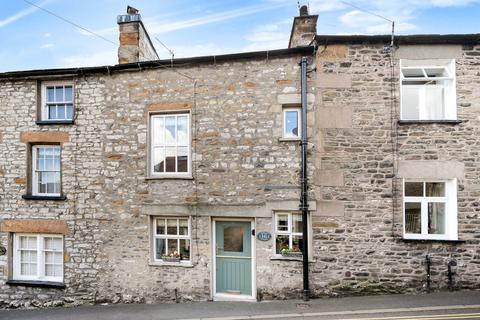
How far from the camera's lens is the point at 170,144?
28.7 ft

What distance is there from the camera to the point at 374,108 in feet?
25.9

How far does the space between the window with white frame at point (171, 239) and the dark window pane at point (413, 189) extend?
18.6 feet

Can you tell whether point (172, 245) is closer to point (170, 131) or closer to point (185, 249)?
point (185, 249)

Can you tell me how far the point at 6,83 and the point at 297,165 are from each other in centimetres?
874

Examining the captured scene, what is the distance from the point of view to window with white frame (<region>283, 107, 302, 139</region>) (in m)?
8.13

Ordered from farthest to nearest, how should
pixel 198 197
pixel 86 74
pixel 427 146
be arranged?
pixel 86 74 → pixel 198 197 → pixel 427 146

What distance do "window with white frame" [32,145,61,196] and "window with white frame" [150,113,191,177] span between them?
9.67ft

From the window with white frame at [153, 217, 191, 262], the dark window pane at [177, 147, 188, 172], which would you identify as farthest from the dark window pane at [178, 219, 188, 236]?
the dark window pane at [177, 147, 188, 172]

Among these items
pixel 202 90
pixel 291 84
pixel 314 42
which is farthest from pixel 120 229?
pixel 314 42

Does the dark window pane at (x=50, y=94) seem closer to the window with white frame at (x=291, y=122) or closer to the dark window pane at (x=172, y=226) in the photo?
the dark window pane at (x=172, y=226)

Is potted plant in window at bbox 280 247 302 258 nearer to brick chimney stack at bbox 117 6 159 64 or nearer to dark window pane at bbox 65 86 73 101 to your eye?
brick chimney stack at bbox 117 6 159 64

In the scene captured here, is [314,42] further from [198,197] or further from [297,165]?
[198,197]

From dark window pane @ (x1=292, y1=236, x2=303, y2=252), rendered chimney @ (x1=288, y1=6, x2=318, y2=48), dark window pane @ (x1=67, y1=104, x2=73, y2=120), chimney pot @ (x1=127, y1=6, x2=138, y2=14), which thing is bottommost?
dark window pane @ (x1=292, y1=236, x2=303, y2=252)

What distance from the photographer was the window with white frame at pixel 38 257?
9234mm
